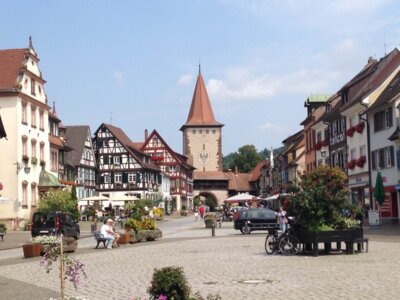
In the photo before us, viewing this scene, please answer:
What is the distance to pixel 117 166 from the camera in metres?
99.2

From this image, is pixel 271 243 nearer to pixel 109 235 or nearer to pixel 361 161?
pixel 109 235

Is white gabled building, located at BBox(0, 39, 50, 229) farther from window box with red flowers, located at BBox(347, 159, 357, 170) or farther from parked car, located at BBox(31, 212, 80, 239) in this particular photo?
window box with red flowers, located at BBox(347, 159, 357, 170)

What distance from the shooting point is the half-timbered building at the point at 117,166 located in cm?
9844

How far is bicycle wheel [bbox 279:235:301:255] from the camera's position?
74.7ft

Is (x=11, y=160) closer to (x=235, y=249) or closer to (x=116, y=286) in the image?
(x=235, y=249)

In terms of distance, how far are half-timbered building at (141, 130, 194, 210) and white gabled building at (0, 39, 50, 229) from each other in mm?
54512

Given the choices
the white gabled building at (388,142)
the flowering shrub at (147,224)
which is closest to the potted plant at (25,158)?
the flowering shrub at (147,224)

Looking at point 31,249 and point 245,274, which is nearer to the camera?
point 245,274

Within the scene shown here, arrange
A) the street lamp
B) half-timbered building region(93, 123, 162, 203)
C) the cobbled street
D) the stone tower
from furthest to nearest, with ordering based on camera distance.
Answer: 1. the stone tower
2. half-timbered building region(93, 123, 162, 203)
3. the street lamp
4. the cobbled street

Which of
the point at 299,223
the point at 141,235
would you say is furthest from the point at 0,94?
the point at 299,223

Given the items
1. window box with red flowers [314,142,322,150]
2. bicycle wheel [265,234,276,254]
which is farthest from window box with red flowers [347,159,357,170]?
bicycle wheel [265,234,276,254]

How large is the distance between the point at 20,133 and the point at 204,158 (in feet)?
281

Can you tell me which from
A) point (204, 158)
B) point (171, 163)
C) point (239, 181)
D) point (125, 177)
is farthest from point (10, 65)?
point (239, 181)

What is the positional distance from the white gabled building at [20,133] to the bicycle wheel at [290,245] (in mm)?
33325
